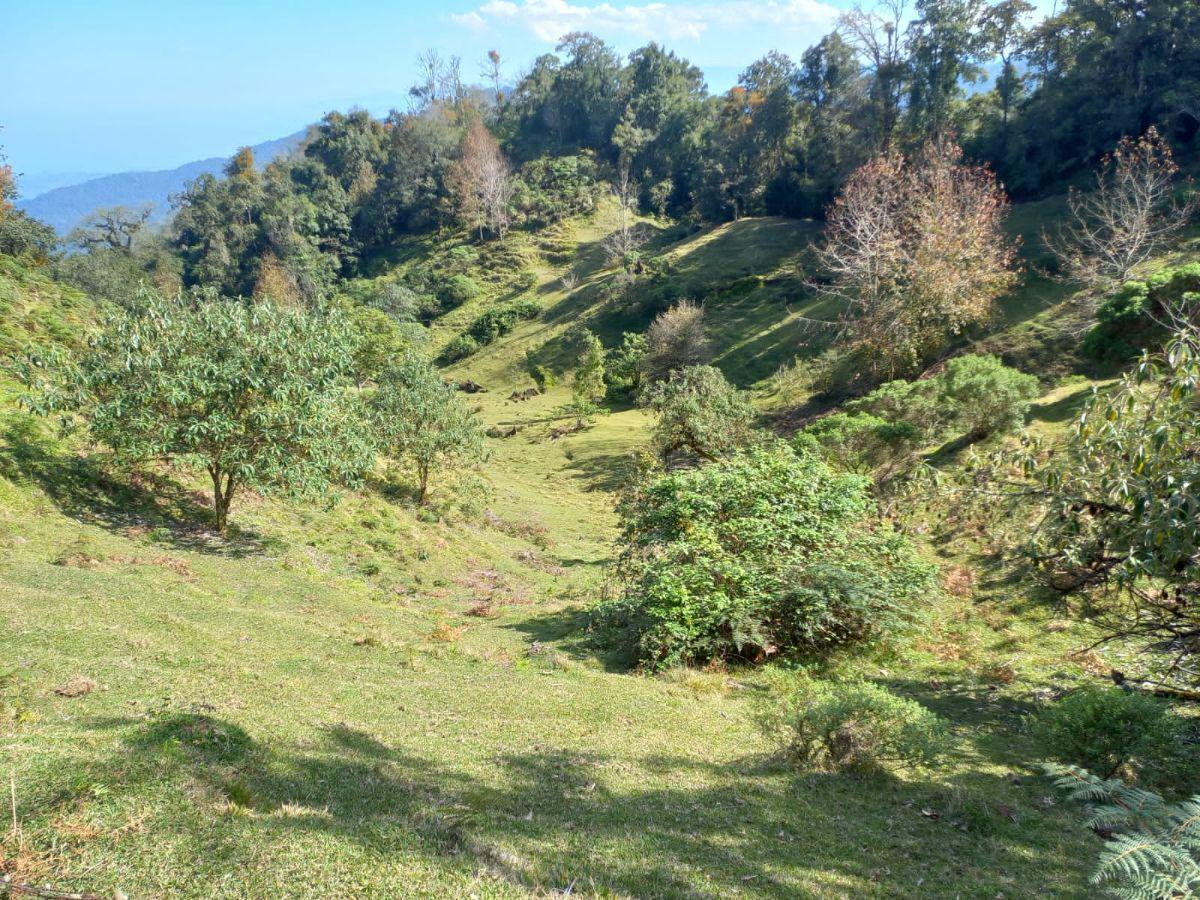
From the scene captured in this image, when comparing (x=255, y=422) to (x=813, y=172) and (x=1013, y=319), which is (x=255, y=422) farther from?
(x=813, y=172)

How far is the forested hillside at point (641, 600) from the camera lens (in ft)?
17.5

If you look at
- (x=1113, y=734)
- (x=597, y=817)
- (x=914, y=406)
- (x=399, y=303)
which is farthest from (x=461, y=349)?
(x=1113, y=734)

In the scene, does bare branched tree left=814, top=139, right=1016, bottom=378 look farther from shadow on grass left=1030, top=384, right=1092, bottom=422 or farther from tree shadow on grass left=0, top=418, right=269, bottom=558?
tree shadow on grass left=0, top=418, right=269, bottom=558

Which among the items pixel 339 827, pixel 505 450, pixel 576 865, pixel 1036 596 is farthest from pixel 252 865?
pixel 505 450

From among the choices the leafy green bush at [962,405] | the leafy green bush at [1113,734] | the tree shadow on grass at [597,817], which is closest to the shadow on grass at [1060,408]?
the leafy green bush at [962,405]

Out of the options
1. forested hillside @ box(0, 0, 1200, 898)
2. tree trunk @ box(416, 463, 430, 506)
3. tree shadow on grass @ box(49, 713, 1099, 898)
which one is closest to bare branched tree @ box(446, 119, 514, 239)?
forested hillside @ box(0, 0, 1200, 898)

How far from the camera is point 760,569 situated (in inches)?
512

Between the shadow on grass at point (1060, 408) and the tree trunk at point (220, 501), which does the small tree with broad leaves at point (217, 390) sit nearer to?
the tree trunk at point (220, 501)

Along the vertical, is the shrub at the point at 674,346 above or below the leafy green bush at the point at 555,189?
below

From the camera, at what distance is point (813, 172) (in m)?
67.9

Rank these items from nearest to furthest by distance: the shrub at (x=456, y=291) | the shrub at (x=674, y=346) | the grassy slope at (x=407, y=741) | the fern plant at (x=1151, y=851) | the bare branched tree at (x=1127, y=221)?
1. the fern plant at (x=1151, y=851)
2. the grassy slope at (x=407, y=741)
3. the bare branched tree at (x=1127, y=221)
4. the shrub at (x=674, y=346)
5. the shrub at (x=456, y=291)

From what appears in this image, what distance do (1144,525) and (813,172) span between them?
6969 cm

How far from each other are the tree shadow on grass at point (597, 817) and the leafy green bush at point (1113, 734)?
2.81ft

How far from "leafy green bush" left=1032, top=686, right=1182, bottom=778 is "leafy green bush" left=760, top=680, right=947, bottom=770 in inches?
51.8
